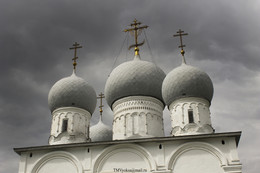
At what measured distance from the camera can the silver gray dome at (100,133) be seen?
21.9 metres

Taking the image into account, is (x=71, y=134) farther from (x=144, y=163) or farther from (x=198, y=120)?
(x=198, y=120)

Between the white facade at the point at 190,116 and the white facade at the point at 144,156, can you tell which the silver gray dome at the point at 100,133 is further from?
the white facade at the point at 144,156

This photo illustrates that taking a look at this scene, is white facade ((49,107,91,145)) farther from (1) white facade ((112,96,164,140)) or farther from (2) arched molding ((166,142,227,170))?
Answer: (2) arched molding ((166,142,227,170))

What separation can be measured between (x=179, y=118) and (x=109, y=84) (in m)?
4.31

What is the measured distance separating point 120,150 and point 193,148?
3.03 metres

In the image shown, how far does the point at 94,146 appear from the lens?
561 inches

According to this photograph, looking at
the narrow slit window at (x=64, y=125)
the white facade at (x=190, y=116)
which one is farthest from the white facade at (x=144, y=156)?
the narrow slit window at (x=64, y=125)

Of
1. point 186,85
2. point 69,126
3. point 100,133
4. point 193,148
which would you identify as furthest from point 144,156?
point 100,133

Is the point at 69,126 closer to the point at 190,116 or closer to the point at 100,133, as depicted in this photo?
the point at 100,133

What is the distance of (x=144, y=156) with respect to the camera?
13.8 meters

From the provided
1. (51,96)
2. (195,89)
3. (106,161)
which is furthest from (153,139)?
(51,96)

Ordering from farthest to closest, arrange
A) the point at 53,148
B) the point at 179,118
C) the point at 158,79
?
1. the point at 158,79
2. the point at 179,118
3. the point at 53,148

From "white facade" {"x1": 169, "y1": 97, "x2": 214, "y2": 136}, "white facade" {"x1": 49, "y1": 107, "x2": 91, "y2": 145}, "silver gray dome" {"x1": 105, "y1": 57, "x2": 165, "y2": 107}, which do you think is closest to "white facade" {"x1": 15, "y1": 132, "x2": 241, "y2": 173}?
"white facade" {"x1": 169, "y1": 97, "x2": 214, "y2": 136}

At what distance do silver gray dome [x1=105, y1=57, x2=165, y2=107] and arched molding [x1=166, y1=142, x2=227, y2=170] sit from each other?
4.03 m
